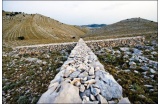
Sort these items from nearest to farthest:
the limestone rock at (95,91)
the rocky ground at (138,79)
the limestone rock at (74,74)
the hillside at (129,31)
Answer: the limestone rock at (95,91)
the limestone rock at (74,74)
the rocky ground at (138,79)
the hillside at (129,31)

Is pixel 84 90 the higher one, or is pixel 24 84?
pixel 84 90

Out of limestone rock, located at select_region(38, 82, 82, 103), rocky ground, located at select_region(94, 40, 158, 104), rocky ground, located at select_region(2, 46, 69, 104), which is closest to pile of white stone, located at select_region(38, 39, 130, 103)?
limestone rock, located at select_region(38, 82, 82, 103)

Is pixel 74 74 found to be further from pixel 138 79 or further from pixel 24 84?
pixel 24 84

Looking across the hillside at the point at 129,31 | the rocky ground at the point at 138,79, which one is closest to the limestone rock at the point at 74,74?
the rocky ground at the point at 138,79

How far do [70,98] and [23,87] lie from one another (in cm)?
508

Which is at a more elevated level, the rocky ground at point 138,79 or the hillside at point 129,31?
the hillside at point 129,31

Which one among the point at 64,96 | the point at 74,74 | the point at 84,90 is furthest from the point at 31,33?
the point at 64,96

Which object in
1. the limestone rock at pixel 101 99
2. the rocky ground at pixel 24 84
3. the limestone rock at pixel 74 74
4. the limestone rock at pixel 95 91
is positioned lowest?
the rocky ground at pixel 24 84

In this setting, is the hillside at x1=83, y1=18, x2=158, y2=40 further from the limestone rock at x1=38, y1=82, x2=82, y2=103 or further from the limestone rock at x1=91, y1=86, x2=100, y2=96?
the limestone rock at x1=38, y1=82, x2=82, y2=103

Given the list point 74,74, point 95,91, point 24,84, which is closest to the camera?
point 95,91

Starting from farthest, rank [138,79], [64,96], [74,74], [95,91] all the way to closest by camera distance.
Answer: [138,79], [74,74], [95,91], [64,96]

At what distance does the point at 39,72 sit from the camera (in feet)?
36.0

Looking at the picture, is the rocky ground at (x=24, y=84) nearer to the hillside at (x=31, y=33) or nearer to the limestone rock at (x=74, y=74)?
the limestone rock at (x=74, y=74)

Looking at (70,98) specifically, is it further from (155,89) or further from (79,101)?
(155,89)
